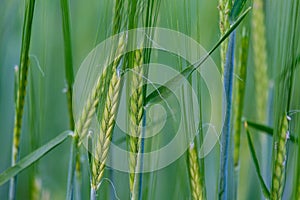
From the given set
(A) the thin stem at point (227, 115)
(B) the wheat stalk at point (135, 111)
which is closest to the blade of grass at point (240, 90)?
(A) the thin stem at point (227, 115)

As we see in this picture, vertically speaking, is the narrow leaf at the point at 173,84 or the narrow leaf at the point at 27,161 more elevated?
the narrow leaf at the point at 173,84

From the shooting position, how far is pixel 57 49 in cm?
162

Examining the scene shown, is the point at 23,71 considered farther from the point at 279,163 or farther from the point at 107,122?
the point at 279,163

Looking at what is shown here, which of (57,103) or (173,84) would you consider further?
(57,103)

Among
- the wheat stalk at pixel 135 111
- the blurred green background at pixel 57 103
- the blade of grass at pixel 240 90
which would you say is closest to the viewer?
the wheat stalk at pixel 135 111

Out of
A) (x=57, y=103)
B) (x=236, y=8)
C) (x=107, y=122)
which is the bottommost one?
(x=57, y=103)

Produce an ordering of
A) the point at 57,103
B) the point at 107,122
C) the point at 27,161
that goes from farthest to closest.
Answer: the point at 57,103
the point at 27,161
the point at 107,122

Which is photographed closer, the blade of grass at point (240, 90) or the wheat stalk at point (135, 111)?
the wheat stalk at point (135, 111)

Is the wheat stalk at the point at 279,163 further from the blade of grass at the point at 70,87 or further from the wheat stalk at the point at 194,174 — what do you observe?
the blade of grass at the point at 70,87

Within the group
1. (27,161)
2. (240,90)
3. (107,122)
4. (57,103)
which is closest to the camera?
(107,122)

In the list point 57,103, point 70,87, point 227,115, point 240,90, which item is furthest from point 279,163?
point 57,103

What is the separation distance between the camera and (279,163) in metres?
0.77

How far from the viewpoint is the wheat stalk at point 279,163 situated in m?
0.77

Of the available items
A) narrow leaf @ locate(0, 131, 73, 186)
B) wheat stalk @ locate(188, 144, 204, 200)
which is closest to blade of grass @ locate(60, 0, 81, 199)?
narrow leaf @ locate(0, 131, 73, 186)
